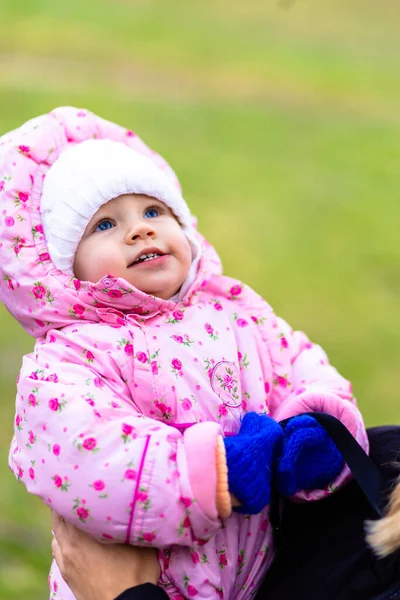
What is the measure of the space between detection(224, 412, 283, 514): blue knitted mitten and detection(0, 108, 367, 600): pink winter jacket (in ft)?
0.18

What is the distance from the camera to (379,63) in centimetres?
739

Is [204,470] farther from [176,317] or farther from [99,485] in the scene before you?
[176,317]

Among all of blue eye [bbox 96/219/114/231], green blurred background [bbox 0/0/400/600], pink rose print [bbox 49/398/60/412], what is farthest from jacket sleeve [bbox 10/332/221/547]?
green blurred background [bbox 0/0/400/600]

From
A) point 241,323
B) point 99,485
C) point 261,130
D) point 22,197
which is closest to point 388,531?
point 99,485

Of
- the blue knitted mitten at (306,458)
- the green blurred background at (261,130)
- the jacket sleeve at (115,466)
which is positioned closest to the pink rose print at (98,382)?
the jacket sleeve at (115,466)

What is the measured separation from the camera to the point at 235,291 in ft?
5.64

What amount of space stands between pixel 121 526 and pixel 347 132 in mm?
5409

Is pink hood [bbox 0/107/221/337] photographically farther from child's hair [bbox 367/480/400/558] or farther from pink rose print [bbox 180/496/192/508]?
child's hair [bbox 367/480/400/558]

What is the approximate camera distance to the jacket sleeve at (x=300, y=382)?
1523 mm

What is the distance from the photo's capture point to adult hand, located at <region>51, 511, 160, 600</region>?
1.35 meters

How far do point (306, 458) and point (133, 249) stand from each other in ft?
1.60

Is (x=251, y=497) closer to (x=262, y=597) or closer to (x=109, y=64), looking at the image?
(x=262, y=597)

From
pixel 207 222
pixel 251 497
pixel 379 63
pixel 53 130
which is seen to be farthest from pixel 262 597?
pixel 379 63

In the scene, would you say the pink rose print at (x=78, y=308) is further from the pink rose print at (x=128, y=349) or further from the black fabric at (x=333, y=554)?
the black fabric at (x=333, y=554)
